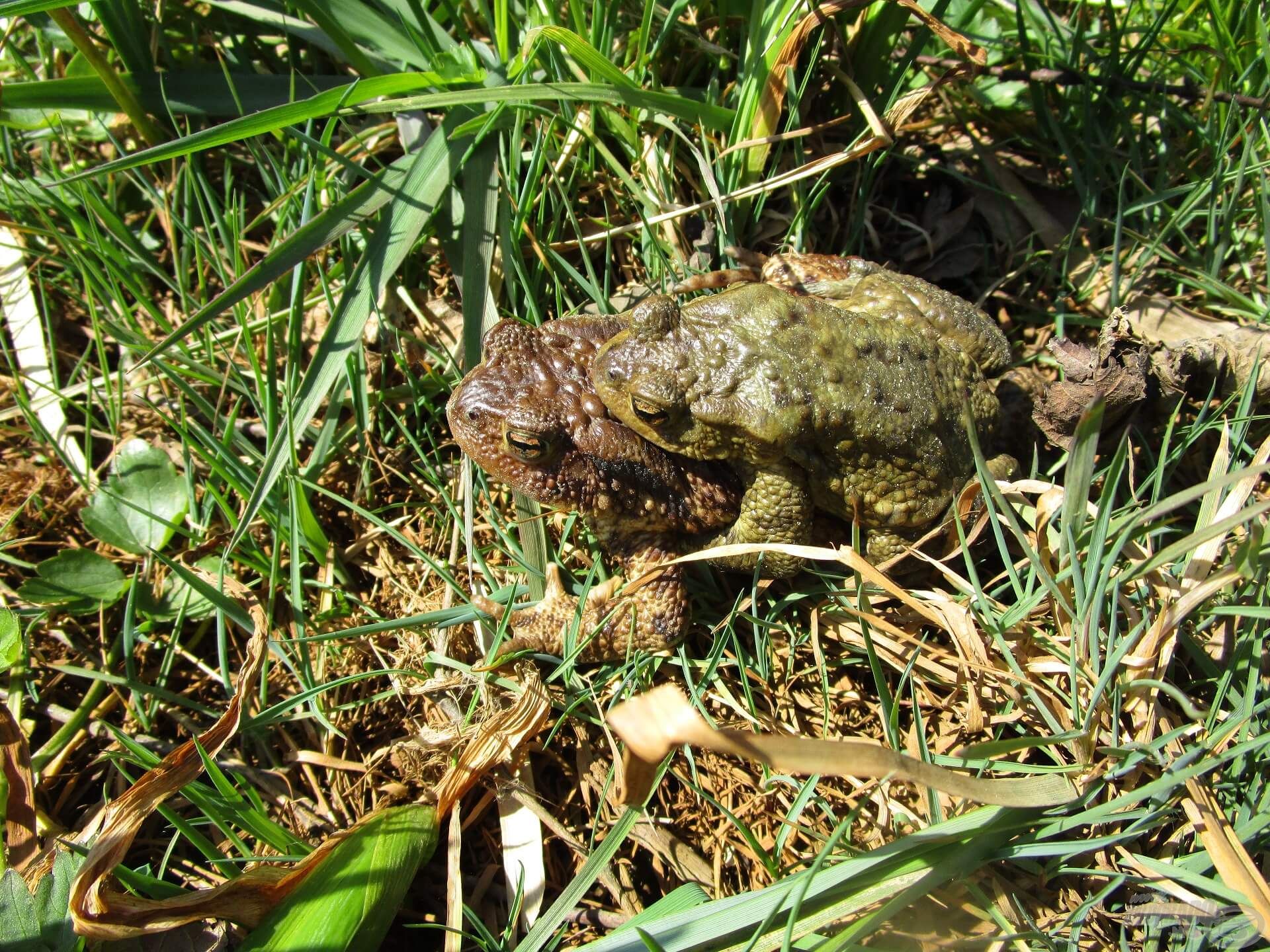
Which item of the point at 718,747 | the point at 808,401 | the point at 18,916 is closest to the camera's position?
the point at 718,747

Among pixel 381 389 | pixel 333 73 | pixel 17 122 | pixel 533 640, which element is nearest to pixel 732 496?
pixel 533 640

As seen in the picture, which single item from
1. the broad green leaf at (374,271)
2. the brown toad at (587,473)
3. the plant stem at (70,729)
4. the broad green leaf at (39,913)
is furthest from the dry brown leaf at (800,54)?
the broad green leaf at (39,913)

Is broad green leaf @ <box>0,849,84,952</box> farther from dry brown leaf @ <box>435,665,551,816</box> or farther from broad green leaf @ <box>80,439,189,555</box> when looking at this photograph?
broad green leaf @ <box>80,439,189,555</box>

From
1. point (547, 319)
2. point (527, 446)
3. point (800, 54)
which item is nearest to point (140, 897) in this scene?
point (527, 446)

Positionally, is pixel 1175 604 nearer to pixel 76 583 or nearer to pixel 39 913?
pixel 39 913

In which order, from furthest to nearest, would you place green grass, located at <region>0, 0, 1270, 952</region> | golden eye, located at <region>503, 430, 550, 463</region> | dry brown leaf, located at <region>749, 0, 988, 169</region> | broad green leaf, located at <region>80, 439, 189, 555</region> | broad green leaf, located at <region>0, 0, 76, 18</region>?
broad green leaf, located at <region>80, 439, 189, 555</region>
dry brown leaf, located at <region>749, 0, 988, 169</region>
golden eye, located at <region>503, 430, 550, 463</region>
green grass, located at <region>0, 0, 1270, 952</region>
broad green leaf, located at <region>0, 0, 76, 18</region>

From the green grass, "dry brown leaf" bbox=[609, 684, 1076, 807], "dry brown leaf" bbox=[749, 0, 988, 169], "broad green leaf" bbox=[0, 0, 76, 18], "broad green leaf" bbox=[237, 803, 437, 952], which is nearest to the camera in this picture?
Answer: "dry brown leaf" bbox=[609, 684, 1076, 807]

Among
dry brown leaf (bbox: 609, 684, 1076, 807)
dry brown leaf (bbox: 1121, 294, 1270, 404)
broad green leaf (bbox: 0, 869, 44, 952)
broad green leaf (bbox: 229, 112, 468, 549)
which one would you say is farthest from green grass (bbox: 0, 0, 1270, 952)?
dry brown leaf (bbox: 609, 684, 1076, 807)

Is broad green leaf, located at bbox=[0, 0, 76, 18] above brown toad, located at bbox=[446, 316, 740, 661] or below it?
above
